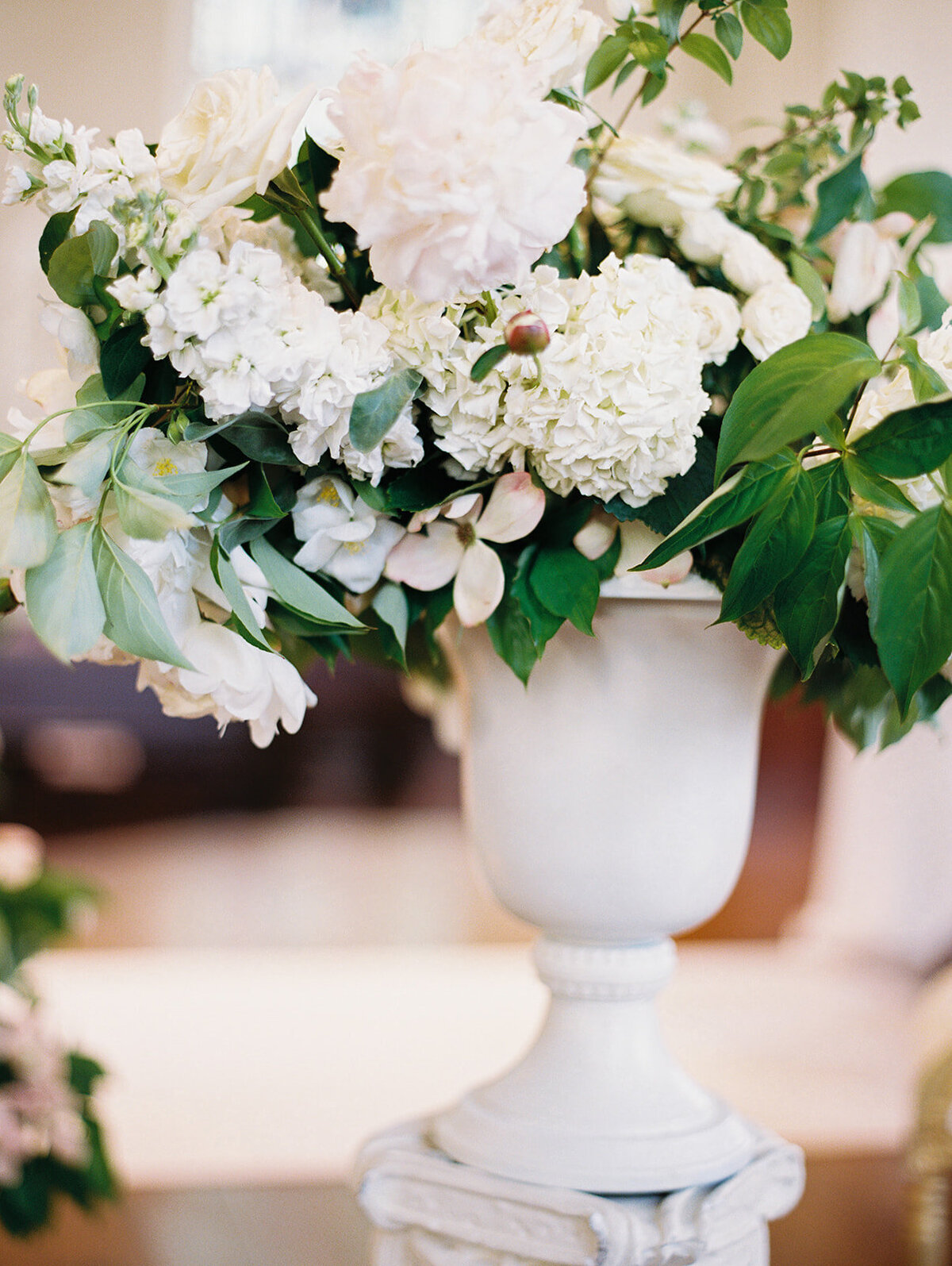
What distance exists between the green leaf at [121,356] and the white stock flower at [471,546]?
15 cm

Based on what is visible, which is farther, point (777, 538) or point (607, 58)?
point (607, 58)

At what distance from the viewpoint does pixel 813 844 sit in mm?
2752

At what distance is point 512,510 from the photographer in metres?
0.52

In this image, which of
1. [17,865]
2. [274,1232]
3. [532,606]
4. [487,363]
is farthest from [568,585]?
[274,1232]

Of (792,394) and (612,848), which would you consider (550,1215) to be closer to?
(612,848)

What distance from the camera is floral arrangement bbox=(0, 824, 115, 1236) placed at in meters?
0.84

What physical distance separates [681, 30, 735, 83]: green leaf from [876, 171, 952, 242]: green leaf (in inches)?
5.8

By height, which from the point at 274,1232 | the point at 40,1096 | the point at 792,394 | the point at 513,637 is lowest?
the point at 274,1232

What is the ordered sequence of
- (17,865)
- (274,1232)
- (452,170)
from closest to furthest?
(452,170) < (17,865) < (274,1232)

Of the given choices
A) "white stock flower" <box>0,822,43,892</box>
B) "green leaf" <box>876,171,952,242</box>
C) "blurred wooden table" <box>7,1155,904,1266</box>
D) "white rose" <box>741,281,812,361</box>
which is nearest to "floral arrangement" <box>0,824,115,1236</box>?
"white stock flower" <box>0,822,43,892</box>

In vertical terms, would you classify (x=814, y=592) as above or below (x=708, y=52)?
below

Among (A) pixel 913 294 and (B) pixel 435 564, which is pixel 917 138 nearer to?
(A) pixel 913 294

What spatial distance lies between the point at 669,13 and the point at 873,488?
0.27 m

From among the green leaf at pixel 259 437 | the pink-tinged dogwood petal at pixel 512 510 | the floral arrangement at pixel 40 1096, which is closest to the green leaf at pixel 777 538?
the pink-tinged dogwood petal at pixel 512 510
